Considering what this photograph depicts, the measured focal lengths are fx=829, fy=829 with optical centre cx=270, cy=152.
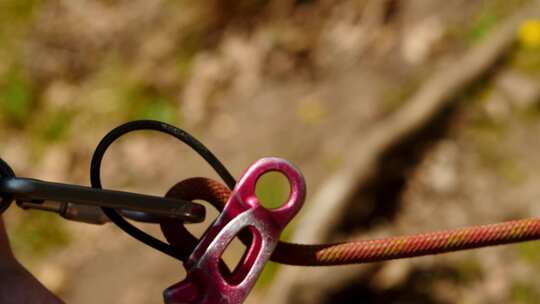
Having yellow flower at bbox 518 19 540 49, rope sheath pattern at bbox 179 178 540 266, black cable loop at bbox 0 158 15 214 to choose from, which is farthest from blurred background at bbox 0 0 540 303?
black cable loop at bbox 0 158 15 214

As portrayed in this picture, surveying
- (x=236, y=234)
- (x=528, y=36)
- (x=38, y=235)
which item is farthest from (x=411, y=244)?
(x=38, y=235)

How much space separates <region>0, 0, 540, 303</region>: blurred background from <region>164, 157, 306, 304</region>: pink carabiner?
144 centimetres

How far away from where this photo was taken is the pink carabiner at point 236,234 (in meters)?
0.97

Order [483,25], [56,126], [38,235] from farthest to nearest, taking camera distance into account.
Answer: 1. [56,126]
2. [38,235]
3. [483,25]

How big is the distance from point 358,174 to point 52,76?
1.78 meters

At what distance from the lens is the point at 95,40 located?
12.6 feet

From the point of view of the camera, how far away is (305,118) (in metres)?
3.13

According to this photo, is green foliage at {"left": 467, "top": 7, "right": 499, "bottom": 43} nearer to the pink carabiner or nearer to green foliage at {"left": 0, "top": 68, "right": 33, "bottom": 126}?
green foliage at {"left": 0, "top": 68, "right": 33, "bottom": 126}

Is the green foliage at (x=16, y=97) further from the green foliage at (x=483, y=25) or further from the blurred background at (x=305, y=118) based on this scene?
the green foliage at (x=483, y=25)

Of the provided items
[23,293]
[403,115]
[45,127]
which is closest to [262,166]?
[23,293]

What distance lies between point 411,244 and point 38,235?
254 cm

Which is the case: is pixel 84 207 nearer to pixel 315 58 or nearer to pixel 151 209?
pixel 151 209

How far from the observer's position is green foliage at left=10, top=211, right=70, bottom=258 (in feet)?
10.6

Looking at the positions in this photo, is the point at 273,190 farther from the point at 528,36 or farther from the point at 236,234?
the point at 236,234
